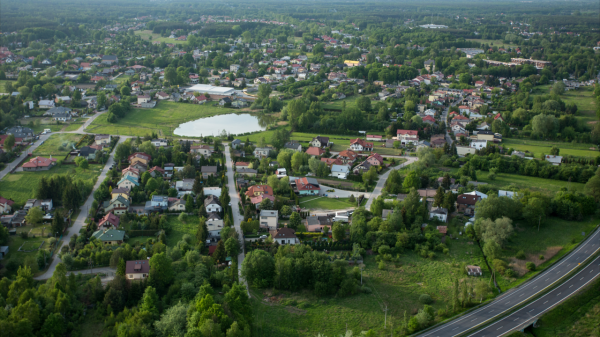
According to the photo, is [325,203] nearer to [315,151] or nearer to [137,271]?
[315,151]

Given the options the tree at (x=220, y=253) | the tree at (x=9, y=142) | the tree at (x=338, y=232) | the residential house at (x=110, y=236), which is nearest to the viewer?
the tree at (x=220, y=253)

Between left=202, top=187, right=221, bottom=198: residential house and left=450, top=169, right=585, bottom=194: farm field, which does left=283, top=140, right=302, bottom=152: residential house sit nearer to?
left=202, top=187, right=221, bottom=198: residential house

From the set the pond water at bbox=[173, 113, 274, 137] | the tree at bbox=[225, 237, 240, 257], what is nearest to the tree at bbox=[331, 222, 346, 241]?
the tree at bbox=[225, 237, 240, 257]

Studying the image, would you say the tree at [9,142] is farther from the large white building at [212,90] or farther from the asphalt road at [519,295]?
the asphalt road at [519,295]

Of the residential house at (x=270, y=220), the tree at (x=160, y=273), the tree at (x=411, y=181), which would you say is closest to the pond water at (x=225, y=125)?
the tree at (x=411, y=181)

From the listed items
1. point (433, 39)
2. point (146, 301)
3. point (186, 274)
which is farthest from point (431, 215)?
point (433, 39)

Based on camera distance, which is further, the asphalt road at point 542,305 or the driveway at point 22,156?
the driveway at point 22,156
